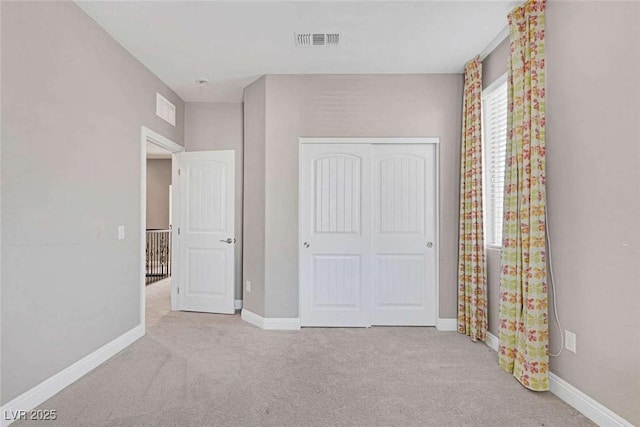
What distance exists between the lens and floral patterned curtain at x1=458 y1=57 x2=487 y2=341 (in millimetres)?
3330

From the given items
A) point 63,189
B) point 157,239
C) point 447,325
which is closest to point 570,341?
point 447,325

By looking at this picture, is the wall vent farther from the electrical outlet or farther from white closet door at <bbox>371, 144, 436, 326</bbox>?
the electrical outlet

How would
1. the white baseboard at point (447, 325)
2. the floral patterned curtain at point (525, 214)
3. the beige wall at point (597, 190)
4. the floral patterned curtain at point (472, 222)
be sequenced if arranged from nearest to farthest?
the beige wall at point (597, 190)
the floral patterned curtain at point (525, 214)
the floral patterned curtain at point (472, 222)
the white baseboard at point (447, 325)

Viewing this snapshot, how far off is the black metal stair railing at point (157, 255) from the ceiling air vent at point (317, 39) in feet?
17.4

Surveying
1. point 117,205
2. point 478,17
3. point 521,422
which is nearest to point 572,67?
point 478,17

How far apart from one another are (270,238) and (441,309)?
2.00 meters

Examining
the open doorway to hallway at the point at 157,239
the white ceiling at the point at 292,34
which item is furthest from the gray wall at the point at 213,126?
the white ceiling at the point at 292,34

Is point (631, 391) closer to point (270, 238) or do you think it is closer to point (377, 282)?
point (377, 282)

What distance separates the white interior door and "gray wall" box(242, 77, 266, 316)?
1.49 ft

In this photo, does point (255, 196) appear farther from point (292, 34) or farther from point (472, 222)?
point (472, 222)

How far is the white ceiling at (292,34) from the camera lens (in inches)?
103

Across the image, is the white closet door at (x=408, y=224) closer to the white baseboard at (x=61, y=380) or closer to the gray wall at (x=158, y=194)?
the white baseboard at (x=61, y=380)

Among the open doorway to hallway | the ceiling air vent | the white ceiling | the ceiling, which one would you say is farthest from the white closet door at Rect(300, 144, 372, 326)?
the ceiling

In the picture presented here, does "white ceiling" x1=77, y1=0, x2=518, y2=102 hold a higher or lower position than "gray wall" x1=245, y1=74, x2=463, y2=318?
higher
